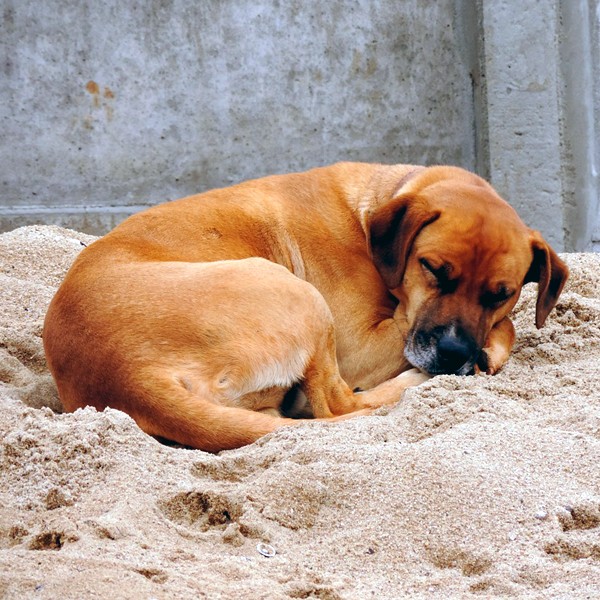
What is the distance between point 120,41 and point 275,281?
3.75 meters

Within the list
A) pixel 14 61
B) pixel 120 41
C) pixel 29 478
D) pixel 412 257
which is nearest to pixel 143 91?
pixel 120 41

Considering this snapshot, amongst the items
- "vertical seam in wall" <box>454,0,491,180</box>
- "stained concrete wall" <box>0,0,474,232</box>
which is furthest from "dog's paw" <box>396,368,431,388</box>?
"vertical seam in wall" <box>454,0,491,180</box>

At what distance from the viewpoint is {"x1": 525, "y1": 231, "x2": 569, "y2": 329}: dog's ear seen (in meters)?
4.32

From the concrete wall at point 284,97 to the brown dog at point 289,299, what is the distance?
92.7 inches

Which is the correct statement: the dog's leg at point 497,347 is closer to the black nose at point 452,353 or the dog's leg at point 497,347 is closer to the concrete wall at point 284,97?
the black nose at point 452,353

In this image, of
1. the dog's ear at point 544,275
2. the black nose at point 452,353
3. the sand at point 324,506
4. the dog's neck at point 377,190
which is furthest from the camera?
the dog's neck at point 377,190

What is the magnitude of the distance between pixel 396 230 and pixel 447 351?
23.3 inches

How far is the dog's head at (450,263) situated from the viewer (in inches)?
159

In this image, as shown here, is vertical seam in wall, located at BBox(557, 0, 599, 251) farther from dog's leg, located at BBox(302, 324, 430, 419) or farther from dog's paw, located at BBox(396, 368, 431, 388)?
dog's leg, located at BBox(302, 324, 430, 419)

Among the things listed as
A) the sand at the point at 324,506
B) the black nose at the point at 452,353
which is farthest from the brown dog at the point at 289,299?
the sand at the point at 324,506

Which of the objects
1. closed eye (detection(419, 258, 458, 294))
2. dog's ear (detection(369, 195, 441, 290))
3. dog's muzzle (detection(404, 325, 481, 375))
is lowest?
dog's muzzle (detection(404, 325, 481, 375))

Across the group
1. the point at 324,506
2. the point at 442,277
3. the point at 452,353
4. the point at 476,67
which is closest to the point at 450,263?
the point at 442,277

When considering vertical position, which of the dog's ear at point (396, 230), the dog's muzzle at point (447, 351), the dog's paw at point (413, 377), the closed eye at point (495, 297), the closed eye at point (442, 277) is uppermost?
the dog's ear at point (396, 230)

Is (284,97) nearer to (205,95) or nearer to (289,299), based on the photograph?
(205,95)
